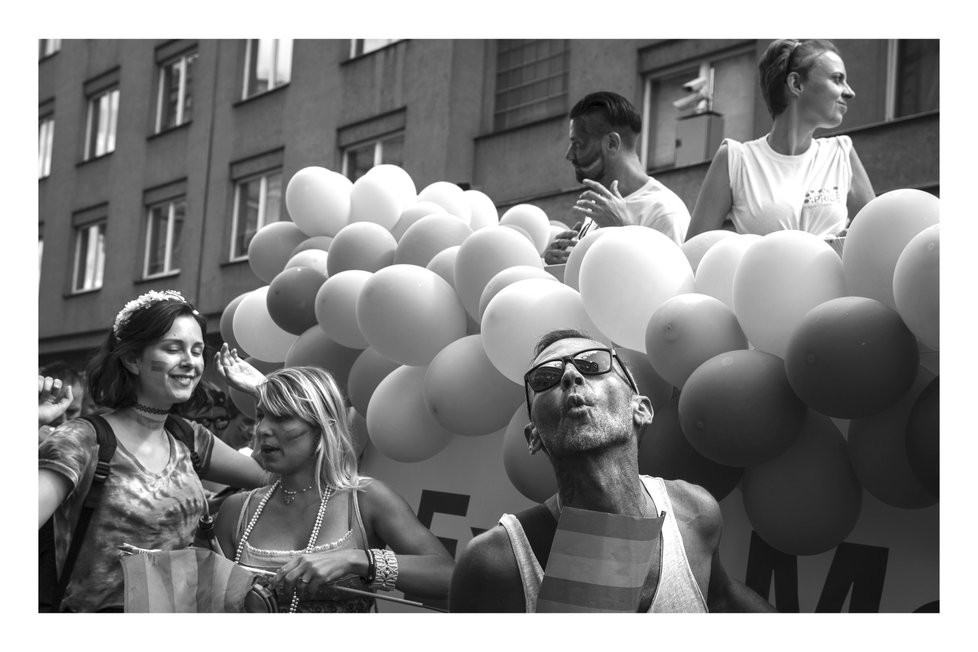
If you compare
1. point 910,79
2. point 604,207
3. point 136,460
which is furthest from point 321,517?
point 910,79

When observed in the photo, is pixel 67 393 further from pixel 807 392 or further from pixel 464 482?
pixel 807 392

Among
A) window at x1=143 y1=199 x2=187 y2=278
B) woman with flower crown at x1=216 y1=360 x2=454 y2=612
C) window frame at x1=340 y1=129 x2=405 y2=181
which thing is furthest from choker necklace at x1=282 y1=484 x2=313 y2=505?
window at x1=143 y1=199 x2=187 y2=278

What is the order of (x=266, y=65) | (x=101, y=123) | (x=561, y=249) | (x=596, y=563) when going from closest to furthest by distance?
1. (x=596, y=563)
2. (x=561, y=249)
3. (x=266, y=65)
4. (x=101, y=123)

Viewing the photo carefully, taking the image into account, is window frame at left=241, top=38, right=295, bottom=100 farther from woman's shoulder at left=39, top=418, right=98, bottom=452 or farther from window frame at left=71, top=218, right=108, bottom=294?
woman's shoulder at left=39, top=418, right=98, bottom=452

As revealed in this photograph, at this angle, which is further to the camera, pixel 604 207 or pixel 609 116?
pixel 609 116

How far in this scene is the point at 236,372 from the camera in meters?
3.89

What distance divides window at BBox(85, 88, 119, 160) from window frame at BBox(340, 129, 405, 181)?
17.3ft

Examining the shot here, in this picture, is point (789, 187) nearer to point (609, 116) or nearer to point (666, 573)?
point (609, 116)

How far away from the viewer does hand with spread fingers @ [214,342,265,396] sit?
3811mm

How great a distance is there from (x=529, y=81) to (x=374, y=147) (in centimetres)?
276

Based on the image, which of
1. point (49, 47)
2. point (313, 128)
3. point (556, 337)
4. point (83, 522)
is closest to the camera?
point (556, 337)

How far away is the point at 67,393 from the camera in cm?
333

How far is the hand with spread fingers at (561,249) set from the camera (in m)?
4.10

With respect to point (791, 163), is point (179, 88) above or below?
above
